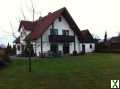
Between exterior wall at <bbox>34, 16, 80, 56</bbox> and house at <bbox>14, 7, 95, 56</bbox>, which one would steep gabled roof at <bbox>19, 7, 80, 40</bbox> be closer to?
house at <bbox>14, 7, 95, 56</bbox>

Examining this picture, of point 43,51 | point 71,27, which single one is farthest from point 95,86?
point 71,27

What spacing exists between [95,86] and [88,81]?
1.28 metres

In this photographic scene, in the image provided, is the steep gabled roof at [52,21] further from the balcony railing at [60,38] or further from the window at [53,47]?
the window at [53,47]

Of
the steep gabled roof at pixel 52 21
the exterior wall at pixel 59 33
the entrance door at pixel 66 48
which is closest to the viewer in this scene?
the steep gabled roof at pixel 52 21

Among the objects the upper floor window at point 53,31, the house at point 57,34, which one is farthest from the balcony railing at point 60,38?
the upper floor window at point 53,31

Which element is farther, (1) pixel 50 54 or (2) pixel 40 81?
(1) pixel 50 54

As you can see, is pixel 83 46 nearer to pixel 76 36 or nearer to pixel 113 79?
pixel 76 36

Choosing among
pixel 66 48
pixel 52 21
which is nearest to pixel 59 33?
pixel 66 48

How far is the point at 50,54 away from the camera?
1394 inches

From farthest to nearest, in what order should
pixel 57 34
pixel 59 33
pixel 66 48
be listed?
pixel 66 48 < pixel 59 33 < pixel 57 34

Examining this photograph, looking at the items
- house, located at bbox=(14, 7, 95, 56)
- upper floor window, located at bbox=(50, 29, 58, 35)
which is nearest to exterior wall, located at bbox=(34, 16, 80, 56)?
house, located at bbox=(14, 7, 95, 56)

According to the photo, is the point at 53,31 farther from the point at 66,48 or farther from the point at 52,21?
the point at 66,48

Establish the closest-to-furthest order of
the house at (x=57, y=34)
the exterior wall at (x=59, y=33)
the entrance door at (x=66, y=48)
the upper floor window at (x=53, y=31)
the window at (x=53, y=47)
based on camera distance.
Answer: the house at (x=57, y=34), the exterior wall at (x=59, y=33), the upper floor window at (x=53, y=31), the window at (x=53, y=47), the entrance door at (x=66, y=48)

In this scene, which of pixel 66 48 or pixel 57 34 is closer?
pixel 57 34
